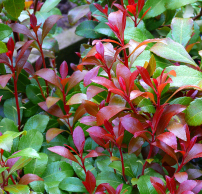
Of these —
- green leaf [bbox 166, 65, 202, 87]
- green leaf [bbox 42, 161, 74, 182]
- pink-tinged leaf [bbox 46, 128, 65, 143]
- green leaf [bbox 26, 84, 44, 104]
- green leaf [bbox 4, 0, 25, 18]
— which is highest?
green leaf [bbox 4, 0, 25, 18]

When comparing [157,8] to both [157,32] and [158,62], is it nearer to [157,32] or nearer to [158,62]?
[157,32]

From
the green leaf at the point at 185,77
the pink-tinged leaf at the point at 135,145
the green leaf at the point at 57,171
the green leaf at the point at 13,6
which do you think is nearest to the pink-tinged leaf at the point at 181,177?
the pink-tinged leaf at the point at 135,145

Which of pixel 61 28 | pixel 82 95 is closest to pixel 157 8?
pixel 82 95

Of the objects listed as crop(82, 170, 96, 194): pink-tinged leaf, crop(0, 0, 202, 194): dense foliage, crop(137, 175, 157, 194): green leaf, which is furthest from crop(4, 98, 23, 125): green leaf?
crop(137, 175, 157, 194): green leaf

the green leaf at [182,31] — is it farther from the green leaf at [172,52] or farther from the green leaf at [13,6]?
the green leaf at [13,6]

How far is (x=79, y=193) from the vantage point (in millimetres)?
660

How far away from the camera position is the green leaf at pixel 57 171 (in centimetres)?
67

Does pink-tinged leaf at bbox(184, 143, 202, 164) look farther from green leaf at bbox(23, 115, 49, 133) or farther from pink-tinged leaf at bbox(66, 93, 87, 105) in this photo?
green leaf at bbox(23, 115, 49, 133)

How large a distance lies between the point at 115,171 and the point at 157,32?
2.38ft

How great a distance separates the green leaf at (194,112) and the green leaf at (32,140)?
0.46 m

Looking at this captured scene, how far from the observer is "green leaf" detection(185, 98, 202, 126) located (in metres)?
0.54

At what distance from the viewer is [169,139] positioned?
18.7 inches

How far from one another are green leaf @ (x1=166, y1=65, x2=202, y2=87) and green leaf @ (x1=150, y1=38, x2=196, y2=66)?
4 cm

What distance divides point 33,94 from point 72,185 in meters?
0.44
